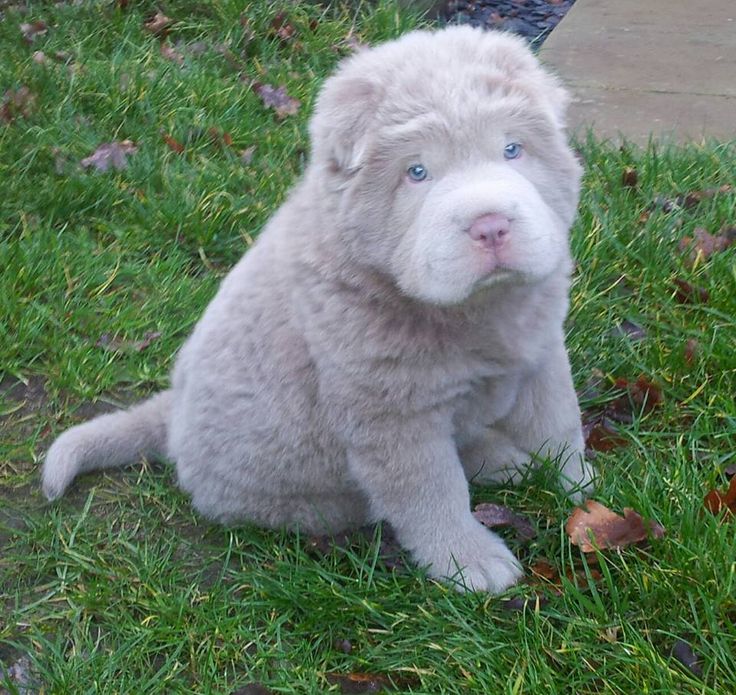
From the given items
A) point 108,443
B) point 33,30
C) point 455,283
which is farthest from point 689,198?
point 33,30

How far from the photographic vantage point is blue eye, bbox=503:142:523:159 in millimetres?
2342

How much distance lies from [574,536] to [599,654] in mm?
373

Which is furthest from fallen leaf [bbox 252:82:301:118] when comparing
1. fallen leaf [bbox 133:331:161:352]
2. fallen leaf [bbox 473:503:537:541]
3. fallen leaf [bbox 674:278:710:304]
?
fallen leaf [bbox 473:503:537:541]

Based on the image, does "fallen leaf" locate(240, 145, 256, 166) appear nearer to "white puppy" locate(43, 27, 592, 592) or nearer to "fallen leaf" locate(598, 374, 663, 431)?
"white puppy" locate(43, 27, 592, 592)

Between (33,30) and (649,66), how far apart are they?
3.39 meters

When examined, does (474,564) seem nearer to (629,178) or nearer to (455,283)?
(455,283)

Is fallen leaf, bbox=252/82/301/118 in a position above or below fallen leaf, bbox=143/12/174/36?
below

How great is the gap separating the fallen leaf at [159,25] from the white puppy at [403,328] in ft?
10.5

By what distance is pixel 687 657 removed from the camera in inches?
94.6

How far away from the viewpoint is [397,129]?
231cm

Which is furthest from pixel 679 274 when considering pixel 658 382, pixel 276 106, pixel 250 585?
pixel 276 106

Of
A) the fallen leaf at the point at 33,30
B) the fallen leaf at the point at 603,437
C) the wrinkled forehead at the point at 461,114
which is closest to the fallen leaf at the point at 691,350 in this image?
the fallen leaf at the point at 603,437

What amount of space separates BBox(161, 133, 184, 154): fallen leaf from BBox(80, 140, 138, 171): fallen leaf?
0.16 metres

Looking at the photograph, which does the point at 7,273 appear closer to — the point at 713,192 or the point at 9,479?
the point at 9,479
